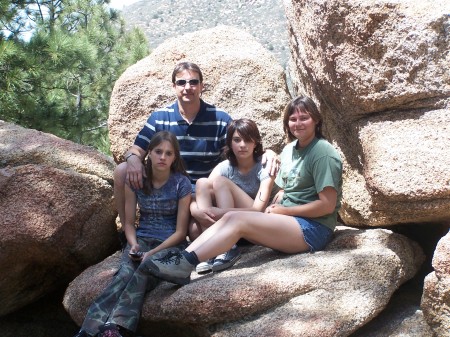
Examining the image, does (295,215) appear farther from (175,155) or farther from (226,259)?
(175,155)

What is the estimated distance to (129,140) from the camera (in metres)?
5.62

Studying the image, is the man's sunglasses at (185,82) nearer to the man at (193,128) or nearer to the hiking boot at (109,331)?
the man at (193,128)

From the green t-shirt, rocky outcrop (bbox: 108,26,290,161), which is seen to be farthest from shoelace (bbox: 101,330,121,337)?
rocky outcrop (bbox: 108,26,290,161)

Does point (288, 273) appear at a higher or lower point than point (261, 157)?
lower

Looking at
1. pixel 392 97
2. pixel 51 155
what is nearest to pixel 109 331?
pixel 51 155

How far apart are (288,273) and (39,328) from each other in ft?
8.18

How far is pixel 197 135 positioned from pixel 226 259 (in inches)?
46.7

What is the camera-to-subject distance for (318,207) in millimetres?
4031

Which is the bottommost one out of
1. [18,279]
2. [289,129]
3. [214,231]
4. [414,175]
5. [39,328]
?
[39,328]

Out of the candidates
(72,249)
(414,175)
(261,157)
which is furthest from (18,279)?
(414,175)

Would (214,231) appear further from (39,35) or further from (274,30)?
(274,30)

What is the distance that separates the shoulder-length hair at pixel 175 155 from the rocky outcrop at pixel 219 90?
1.15 meters

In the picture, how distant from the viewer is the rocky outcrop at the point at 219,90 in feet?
18.4

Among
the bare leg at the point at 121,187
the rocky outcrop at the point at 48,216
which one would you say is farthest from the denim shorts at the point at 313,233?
the rocky outcrop at the point at 48,216
